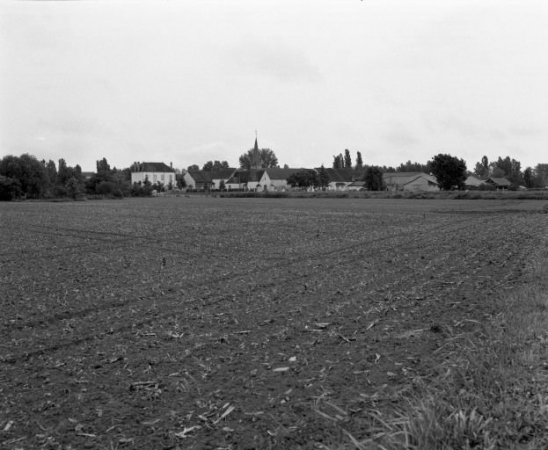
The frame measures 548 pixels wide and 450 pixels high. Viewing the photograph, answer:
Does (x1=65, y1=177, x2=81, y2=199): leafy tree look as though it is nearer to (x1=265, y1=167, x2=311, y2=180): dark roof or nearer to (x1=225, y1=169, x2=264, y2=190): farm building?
(x1=225, y1=169, x2=264, y2=190): farm building

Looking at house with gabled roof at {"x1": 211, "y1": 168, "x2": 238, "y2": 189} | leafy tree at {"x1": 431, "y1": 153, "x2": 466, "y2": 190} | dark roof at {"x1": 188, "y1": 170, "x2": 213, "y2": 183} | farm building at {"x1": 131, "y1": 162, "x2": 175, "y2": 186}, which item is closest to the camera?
leafy tree at {"x1": 431, "y1": 153, "x2": 466, "y2": 190}

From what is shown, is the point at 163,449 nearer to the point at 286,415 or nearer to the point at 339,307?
the point at 286,415

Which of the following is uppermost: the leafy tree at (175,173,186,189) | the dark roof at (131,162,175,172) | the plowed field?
the dark roof at (131,162,175,172)

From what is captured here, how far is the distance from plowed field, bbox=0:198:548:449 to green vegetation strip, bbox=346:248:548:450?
1.05 feet

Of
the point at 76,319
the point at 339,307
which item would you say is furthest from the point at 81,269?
the point at 339,307

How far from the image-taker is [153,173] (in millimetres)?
180750

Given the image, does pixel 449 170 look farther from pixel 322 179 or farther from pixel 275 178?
pixel 275 178

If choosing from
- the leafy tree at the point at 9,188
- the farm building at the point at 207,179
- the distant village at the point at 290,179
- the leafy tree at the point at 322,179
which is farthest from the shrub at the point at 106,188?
the farm building at the point at 207,179

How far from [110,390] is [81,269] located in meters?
9.69

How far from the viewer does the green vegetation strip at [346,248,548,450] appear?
376 centimetres

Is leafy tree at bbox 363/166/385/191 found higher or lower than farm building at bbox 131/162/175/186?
lower

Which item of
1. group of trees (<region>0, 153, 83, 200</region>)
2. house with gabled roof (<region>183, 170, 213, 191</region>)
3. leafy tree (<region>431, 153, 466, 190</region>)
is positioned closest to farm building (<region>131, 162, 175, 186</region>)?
house with gabled roof (<region>183, 170, 213, 191</region>)

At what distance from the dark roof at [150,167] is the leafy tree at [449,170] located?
109862mm

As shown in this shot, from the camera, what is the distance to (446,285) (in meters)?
11.1
